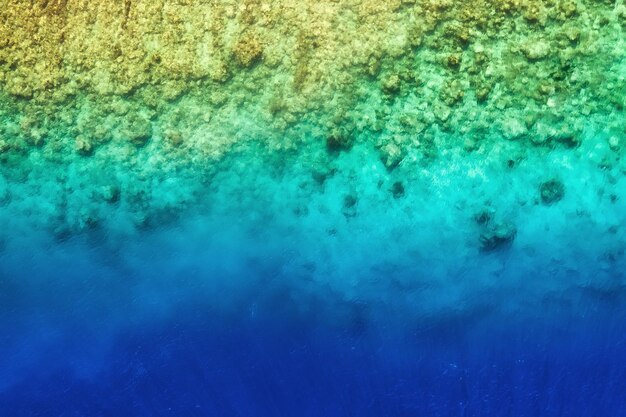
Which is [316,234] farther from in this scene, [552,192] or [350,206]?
[552,192]

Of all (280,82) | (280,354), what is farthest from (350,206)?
(280,354)

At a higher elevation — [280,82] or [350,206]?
[280,82]

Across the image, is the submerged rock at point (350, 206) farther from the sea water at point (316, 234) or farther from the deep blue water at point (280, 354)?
the deep blue water at point (280, 354)

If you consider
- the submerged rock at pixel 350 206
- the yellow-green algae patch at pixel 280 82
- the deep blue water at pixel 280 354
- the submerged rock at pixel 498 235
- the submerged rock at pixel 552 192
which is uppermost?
the yellow-green algae patch at pixel 280 82

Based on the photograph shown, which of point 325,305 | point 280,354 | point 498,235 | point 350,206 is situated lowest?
point 280,354

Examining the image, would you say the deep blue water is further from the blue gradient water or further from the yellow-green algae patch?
the yellow-green algae patch

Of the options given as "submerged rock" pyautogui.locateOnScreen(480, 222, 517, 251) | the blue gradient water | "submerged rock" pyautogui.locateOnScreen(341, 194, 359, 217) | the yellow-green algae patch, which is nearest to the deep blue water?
the blue gradient water

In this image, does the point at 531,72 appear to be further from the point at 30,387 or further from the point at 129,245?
the point at 30,387

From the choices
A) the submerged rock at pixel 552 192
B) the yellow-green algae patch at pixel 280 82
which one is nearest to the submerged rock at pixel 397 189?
the yellow-green algae patch at pixel 280 82

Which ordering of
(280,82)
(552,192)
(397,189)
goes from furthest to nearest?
(280,82) < (397,189) < (552,192)

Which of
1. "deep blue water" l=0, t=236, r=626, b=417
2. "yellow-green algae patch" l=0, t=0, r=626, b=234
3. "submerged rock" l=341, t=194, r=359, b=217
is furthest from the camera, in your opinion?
"submerged rock" l=341, t=194, r=359, b=217
